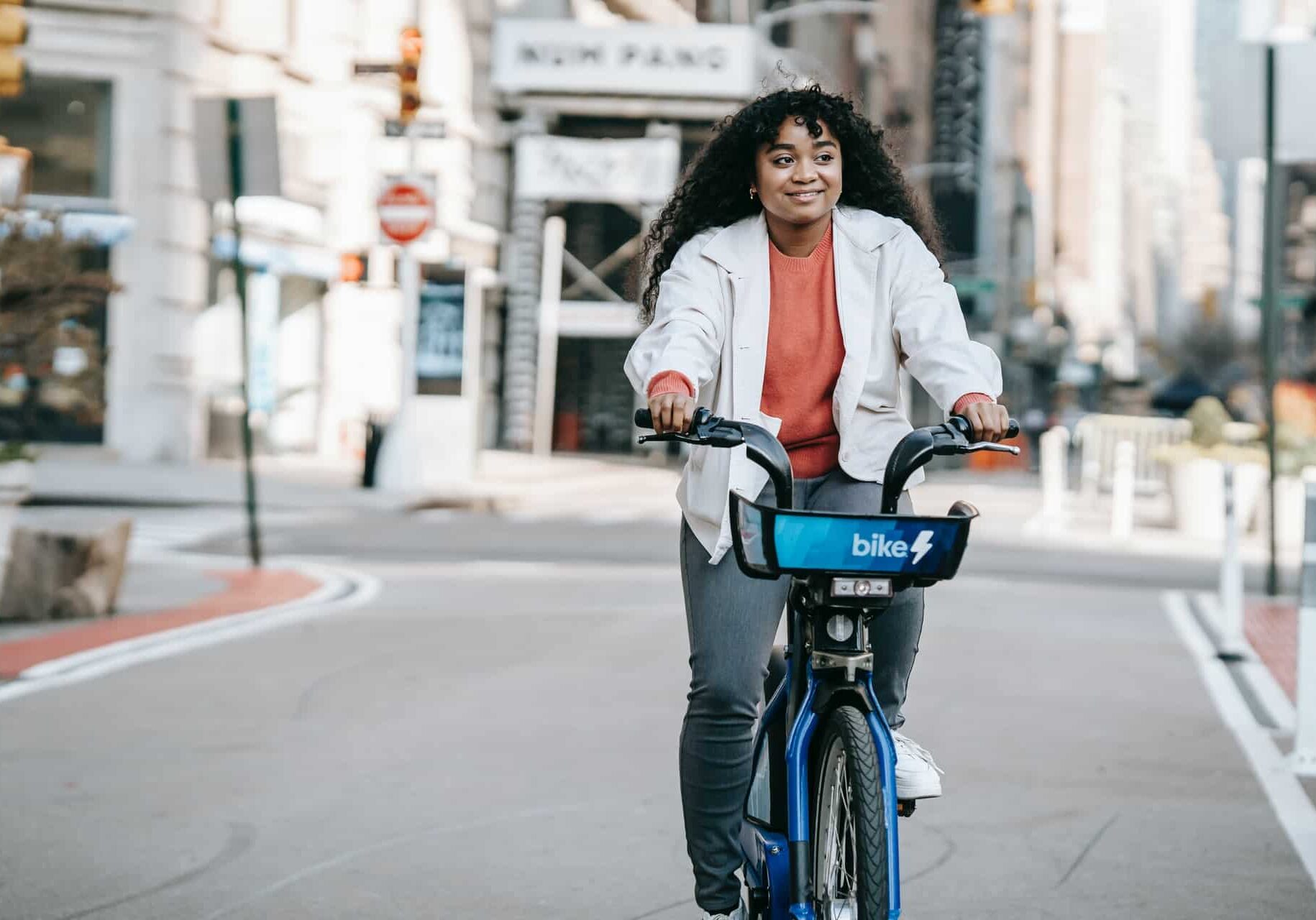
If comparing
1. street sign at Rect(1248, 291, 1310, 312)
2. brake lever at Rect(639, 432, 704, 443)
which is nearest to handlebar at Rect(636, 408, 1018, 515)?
brake lever at Rect(639, 432, 704, 443)

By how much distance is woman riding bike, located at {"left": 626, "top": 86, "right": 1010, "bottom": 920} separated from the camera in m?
3.92

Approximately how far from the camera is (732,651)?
393 centimetres

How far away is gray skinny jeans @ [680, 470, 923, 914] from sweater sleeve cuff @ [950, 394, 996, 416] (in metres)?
0.25

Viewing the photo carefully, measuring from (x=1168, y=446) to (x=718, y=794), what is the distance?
1801 cm

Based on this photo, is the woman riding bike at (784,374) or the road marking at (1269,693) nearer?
the woman riding bike at (784,374)

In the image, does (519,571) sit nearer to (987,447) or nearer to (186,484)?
(186,484)

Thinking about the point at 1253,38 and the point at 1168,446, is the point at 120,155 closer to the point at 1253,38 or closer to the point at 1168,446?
the point at 1168,446

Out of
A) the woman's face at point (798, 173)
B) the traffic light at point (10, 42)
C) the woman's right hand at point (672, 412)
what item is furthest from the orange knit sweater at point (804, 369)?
the traffic light at point (10, 42)

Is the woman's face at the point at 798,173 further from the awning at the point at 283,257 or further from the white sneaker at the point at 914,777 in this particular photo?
the awning at the point at 283,257

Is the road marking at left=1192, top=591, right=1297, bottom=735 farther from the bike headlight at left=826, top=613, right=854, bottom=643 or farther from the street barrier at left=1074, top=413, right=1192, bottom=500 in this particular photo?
the street barrier at left=1074, top=413, right=1192, bottom=500

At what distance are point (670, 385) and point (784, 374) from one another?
Answer: 1.16ft

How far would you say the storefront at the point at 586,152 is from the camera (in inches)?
1508

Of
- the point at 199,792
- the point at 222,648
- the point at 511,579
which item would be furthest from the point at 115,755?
the point at 511,579

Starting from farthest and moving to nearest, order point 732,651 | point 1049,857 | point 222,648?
1. point 222,648
2. point 1049,857
3. point 732,651
